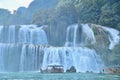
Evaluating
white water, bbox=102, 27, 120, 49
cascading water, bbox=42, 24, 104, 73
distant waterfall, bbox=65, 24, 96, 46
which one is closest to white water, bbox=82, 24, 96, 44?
distant waterfall, bbox=65, 24, 96, 46

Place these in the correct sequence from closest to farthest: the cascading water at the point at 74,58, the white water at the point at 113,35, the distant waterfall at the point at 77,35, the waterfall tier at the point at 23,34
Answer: the cascading water at the point at 74,58, the white water at the point at 113,35, the distant waterfall at the point at 77,35, the waterfall tier at the point at 23,34

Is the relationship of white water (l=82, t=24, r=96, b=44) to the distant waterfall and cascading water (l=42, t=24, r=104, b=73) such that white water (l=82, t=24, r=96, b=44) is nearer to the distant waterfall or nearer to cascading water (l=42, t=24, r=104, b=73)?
the distant waterfall

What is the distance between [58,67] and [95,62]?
21.5 feet

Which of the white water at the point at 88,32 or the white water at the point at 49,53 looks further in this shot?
the white water at the point at 88,32

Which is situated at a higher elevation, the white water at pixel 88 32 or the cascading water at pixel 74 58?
the white water at pixel 88 32

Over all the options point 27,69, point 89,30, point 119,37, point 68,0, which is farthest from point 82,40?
point 68,0

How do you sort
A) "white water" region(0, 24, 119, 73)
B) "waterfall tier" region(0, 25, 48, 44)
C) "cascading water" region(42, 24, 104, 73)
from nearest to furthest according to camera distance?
"cascading water" region(42, 24, 104, 73), "white water" region(0, 24, 119, 73), "waterfall tier" region(0, 25, 48, 44)

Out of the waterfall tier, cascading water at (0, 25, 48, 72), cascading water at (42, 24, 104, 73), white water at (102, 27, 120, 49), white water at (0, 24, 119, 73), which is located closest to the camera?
cascading water at (42, 24, 104, 73)

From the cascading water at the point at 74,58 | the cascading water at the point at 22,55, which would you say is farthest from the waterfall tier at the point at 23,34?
the cascading water at the point at 74,58

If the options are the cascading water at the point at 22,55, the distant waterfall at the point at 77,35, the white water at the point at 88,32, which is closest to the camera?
the cascading water at the point at 22,55

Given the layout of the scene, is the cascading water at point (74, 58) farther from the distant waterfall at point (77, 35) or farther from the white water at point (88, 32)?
the distant waterfall at point (77, 35)

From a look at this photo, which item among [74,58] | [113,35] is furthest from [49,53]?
[113,35]

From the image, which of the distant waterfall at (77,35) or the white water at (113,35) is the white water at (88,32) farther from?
the white water at (113,35)

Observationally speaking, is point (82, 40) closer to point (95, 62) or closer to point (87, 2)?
point (95, 62)
